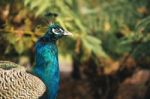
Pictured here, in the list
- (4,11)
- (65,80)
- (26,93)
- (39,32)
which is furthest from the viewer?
(65,80)

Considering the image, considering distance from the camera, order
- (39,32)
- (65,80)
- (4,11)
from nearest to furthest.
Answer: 1. (39,32)
2. (4,11)
3. (65,80)

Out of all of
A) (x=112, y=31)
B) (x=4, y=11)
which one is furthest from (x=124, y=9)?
(x=4, y=11)

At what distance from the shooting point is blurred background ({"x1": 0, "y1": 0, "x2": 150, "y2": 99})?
6934mm

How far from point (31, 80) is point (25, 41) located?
6.34 feet

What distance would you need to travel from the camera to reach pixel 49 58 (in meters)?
5.41

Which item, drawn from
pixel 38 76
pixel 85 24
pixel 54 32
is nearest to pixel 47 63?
pixel 38 76

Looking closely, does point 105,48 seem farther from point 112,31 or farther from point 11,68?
point 11,68

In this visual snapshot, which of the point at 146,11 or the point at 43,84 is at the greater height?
the point at 146,11

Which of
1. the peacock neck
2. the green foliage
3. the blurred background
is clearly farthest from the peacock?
the blurred background

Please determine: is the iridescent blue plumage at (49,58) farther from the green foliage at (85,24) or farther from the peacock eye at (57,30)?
the green foliage at (85,24)

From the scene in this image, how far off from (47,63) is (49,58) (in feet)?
0.15

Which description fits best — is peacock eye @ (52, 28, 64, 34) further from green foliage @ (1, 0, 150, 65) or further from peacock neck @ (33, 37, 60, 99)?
green foliage @ (1, 0, 150, 65)

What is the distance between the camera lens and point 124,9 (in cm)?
828

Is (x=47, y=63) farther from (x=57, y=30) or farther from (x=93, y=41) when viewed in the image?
(x=93, y=41)
